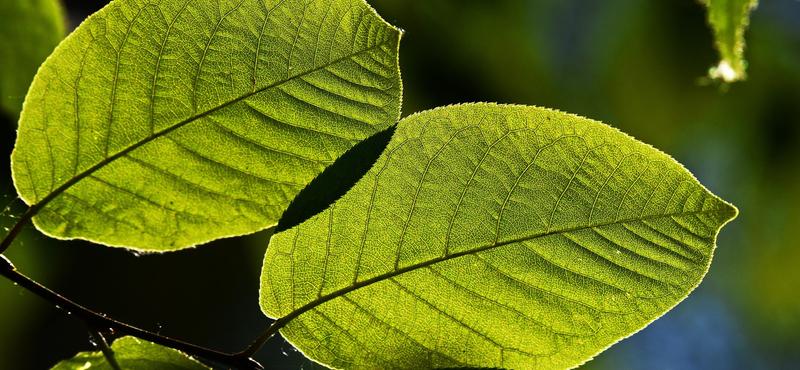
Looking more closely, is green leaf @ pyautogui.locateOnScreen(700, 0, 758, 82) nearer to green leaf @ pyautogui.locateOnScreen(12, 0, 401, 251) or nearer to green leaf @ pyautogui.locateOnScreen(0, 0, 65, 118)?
green leaf @ pyautogui.locateOnScreen(12, 0, 401, 251)

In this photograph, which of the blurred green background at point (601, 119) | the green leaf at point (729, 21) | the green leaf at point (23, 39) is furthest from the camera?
the blurred green background at point (601, 119)

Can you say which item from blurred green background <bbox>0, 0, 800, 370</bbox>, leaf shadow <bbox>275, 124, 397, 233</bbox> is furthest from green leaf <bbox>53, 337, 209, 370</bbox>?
blurred green background <bbox>0, 0, 800, 370</bbox>

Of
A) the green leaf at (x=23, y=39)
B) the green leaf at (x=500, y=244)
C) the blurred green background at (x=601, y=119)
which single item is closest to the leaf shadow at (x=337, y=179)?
the green leaf at (x=500, y=244)

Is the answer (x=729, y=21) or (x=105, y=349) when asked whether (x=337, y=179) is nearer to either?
(x=105, y=349)

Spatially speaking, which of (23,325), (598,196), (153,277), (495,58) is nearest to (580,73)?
(495,58)

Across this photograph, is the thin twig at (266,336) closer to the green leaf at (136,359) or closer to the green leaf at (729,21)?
the green leaf at (136,359)

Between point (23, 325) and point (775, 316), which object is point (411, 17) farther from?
point (775, 316)

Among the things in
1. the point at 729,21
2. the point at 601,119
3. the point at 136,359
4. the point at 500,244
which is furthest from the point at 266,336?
the point at 601,119
